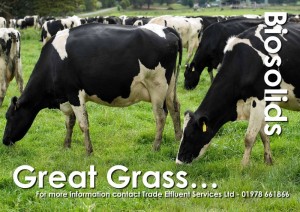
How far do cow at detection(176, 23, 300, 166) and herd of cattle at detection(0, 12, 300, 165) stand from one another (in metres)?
0.01

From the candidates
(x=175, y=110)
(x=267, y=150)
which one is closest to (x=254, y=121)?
(x=267, y=150)

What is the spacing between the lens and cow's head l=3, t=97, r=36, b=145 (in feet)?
26.7

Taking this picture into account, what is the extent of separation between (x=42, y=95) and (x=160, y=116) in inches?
84.5

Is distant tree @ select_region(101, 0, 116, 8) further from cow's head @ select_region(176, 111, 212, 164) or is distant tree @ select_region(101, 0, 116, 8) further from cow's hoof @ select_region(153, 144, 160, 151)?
cow's head @ select_region(176, 111, 212, 164)

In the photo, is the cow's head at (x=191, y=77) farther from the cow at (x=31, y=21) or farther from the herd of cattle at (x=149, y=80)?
the cow at (x=31, y=21)

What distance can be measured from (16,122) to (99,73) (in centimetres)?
182

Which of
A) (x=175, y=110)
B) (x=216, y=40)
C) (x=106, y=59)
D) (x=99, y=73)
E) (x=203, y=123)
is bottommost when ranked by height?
(x=175, y=110)

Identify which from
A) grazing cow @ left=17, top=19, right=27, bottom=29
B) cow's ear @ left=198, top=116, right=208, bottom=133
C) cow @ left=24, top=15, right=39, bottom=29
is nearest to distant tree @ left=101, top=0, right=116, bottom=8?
cow @ left=24, top=15, right=39, bottom=29

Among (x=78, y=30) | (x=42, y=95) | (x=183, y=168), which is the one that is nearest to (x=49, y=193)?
(x=183, y=168)

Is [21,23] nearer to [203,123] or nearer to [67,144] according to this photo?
[67,144]

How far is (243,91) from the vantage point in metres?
6.72

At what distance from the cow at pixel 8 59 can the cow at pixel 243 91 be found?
6.07m

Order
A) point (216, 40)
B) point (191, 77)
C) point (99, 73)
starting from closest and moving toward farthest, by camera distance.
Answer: point (99, 73)
point (216, 40)
point (191, 77)

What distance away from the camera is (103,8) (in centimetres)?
11431
